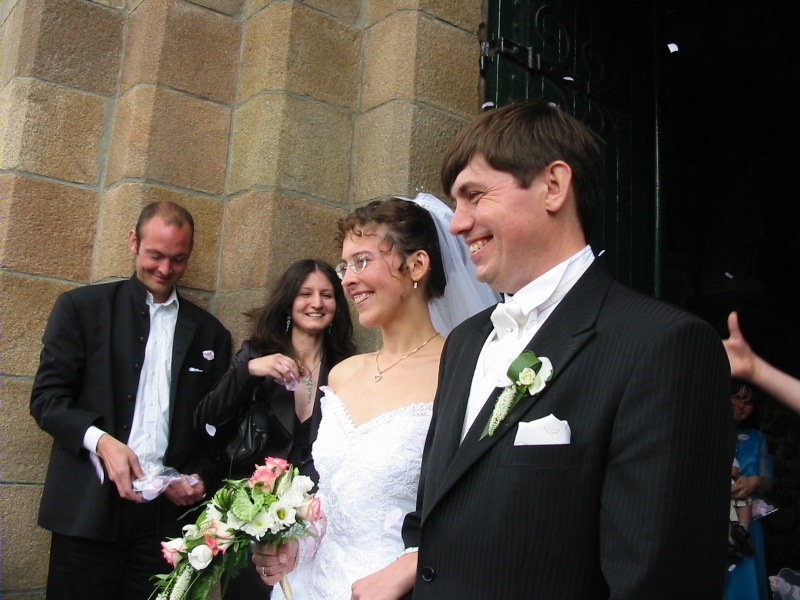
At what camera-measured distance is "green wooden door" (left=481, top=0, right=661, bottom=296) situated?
4.27 m

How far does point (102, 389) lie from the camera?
355 cm

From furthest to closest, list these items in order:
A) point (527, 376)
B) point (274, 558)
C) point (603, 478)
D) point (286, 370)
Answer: point (286, 370)
point (274, 558)
point (527, 376)
point (603, 478)

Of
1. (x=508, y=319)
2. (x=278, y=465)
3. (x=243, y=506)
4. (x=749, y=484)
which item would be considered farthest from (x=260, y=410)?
(x=749, y=484)

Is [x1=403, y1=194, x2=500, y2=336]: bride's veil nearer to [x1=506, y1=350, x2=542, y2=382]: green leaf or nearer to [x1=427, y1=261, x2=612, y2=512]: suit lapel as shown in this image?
[x1=427, y1=261, x2=612, y2=512]: suit lapel

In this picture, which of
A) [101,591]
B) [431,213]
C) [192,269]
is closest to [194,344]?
[192,269]

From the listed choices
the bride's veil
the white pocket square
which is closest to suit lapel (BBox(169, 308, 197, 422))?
the bride's veil

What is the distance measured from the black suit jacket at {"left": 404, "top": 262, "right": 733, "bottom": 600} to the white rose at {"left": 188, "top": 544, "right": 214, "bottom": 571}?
0.78 meters

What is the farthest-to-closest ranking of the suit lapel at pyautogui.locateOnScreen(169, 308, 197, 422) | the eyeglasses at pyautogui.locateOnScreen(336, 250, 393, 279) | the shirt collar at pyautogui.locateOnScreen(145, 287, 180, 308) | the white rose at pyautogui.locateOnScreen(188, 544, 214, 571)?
the shirt collar at pyautogui.locateOnScreen(145, 287, 180, 308), the suit lapel at pyautogui.locateOnScreen(169, 308, 197, 422), the eyeglasses at pyautogui.locateOnScreen(336, 250, 393, 279), the white rose at pyautogui.locateOnScreen(188, 544, 214, 571)

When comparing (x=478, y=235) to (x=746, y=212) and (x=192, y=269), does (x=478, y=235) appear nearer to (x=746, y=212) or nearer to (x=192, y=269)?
(x=192, y=269)

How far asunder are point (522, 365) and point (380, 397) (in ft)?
3.96

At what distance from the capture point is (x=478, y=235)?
6.69 feet

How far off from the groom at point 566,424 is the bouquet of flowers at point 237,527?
61cm

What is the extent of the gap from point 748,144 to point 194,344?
22.6 ft

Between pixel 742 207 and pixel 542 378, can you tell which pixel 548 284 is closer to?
pixel 542 378
